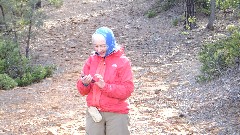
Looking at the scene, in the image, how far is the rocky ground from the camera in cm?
600

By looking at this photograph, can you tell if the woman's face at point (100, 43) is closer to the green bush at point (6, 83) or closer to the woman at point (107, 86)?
the woman at point (107, 86)

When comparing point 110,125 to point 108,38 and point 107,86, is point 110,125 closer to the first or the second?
point 107,86

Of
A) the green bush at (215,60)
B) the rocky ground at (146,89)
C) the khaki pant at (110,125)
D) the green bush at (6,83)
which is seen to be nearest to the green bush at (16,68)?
the rocky ground at (146,89)

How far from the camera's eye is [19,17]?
1263 centimetres

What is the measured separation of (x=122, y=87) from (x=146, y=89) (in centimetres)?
489

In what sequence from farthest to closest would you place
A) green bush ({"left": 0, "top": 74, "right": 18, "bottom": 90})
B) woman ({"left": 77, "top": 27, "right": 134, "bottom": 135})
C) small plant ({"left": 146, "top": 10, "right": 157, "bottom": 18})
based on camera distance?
small plant ({"left": 146, "top": 10, "right": 157, "bottom": 18}), green bush ({"left": 0, "top": 74, "right": 18, "bottom": 90}), woman ({"left": 77, "top": 27, "right": 134, "bottom": 135})

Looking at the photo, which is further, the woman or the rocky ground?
the rocky ground

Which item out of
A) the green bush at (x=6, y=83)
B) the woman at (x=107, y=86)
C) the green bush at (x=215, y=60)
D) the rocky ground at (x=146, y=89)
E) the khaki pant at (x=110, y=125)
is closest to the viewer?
the woman at (x=107, y=86)

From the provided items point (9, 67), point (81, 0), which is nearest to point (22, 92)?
point (9, 67)

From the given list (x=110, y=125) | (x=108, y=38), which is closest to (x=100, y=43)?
(x=108, y=38)

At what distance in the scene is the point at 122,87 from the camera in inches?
138

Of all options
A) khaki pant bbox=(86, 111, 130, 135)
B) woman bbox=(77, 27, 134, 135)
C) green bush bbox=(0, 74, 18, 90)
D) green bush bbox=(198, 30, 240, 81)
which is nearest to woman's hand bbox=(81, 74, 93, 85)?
woman bbox=(77, 27, 134, 135)

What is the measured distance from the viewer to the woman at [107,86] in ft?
11.5

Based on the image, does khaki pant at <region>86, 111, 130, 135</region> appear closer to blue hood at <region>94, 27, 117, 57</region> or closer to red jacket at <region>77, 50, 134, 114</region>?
red jacket at <region>77, 50, 134, 114</region>
